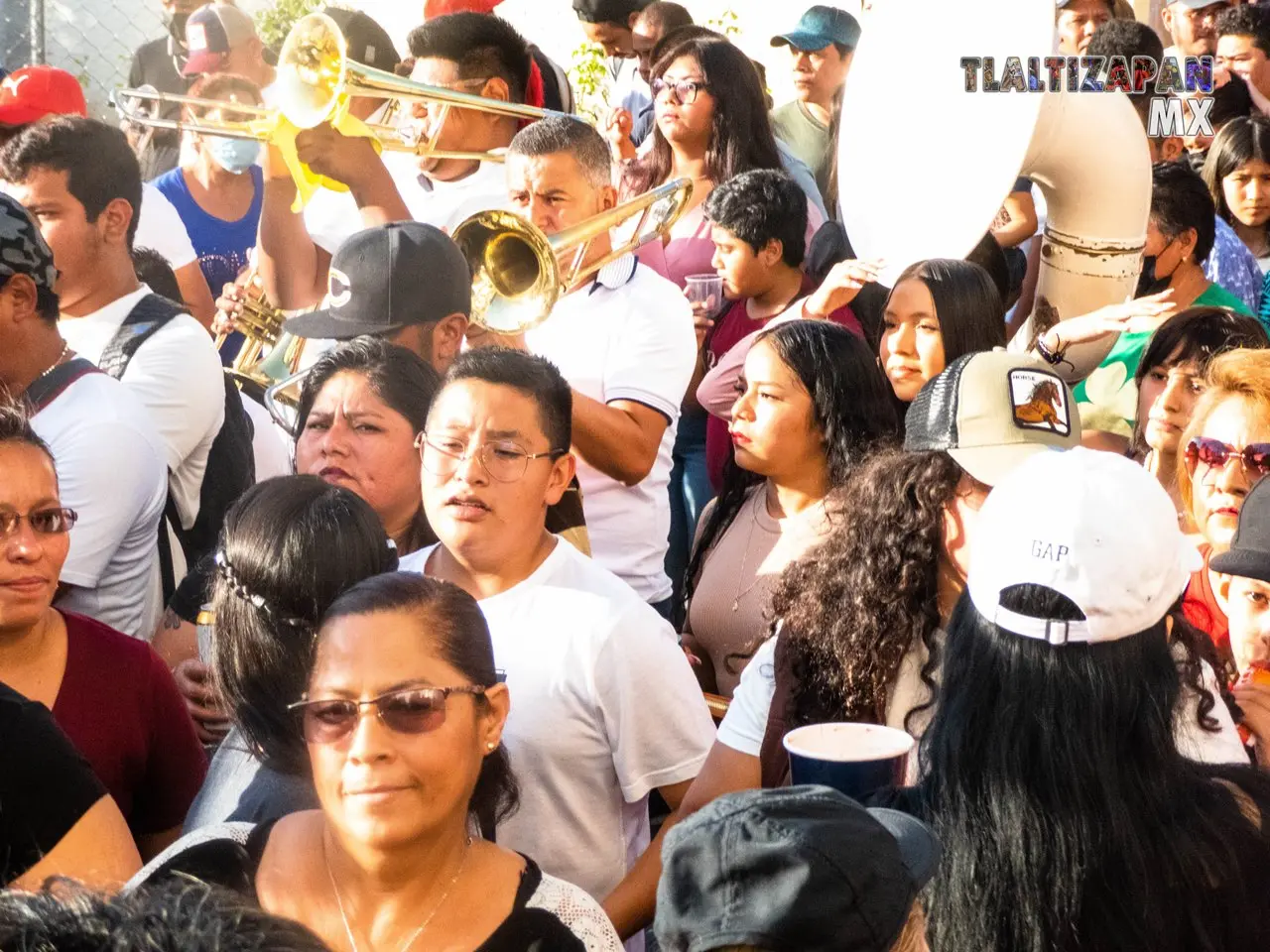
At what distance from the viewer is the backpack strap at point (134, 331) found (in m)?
3.89

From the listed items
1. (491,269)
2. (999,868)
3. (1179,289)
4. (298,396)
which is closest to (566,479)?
(298,396)

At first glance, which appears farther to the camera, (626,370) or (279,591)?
(626,370)

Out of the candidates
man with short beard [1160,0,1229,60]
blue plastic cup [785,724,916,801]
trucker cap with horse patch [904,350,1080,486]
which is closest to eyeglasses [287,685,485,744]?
blue plastic cup [785,724,916,801]

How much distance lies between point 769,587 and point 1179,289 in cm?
215

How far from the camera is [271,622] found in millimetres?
2543

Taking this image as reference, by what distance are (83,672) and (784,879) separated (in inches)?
66.2

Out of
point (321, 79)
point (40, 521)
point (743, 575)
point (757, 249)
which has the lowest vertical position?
point (743, 575)

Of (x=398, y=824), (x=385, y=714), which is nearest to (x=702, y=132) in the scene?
(x=385, y=714)

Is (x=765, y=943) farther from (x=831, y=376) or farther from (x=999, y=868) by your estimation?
(x=831, y=376)

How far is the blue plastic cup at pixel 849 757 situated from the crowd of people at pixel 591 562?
3cm

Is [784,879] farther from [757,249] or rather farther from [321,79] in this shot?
[757,249]

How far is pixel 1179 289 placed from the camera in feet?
16.6

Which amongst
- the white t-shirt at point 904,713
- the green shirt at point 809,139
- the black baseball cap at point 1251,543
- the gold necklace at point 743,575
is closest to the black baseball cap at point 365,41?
the green shirt at point 809,139

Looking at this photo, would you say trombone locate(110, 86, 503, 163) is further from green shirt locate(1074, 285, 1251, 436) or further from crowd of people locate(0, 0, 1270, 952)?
green shirt locate(1074, 285, 1251, 436)
